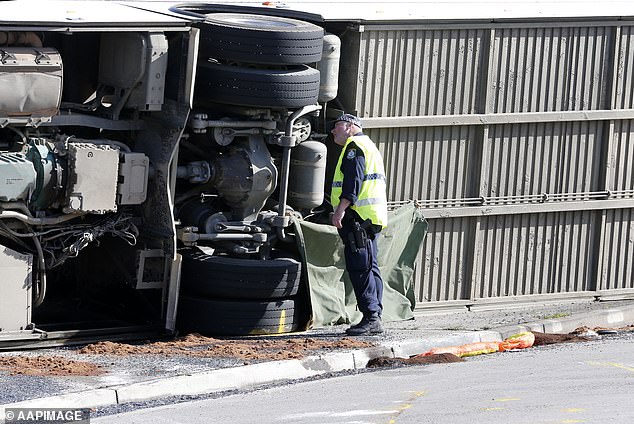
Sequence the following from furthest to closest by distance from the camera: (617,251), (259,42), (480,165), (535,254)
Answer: (617,251) < (535,254) < (480,165) < (259,42)

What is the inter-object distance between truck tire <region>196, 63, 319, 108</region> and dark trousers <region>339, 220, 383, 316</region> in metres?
1.15

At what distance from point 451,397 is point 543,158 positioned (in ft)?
14.2

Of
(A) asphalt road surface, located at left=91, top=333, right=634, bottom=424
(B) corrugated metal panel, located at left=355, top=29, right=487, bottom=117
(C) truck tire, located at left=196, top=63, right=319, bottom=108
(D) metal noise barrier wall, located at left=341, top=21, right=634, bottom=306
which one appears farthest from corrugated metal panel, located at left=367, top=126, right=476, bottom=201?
(A) asphalt road surface, located at left=91, top=333, right=634, bottom=424

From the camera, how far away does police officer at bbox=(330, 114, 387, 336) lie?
1148cm

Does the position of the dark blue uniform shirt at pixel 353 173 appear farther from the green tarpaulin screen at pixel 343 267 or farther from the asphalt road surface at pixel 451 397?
the asphalt road surface at pixel 451 397

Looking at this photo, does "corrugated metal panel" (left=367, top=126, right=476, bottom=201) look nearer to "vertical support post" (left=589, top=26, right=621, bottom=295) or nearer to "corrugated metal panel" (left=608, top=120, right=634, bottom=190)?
"vertical support post" (left=589, top=26, right=621, bottom=295)

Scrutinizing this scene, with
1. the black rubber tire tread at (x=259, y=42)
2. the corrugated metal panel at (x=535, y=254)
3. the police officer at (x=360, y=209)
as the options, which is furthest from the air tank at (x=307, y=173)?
the corrugated metal panel at (x=535, y=254)

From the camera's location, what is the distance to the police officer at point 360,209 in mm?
11477

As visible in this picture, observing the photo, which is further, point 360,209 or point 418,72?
point 418,72

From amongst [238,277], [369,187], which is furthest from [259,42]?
[238,277]

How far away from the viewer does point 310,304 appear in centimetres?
1196

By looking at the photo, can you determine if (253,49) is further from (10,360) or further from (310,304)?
(10,360)

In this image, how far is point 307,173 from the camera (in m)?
12.0

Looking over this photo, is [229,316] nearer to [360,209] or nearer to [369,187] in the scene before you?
[360,209]
